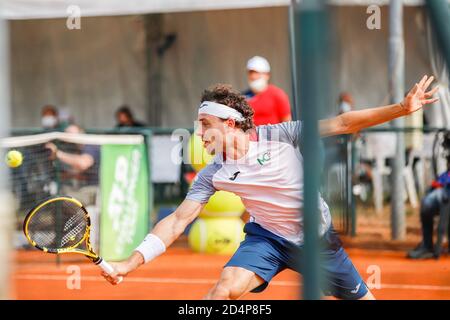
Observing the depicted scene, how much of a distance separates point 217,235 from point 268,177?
524 cm

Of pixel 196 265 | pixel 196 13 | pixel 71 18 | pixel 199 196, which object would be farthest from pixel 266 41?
pixel 199 196

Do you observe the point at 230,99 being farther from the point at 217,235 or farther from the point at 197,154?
the point at 217,235

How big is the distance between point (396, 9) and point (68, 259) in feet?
Answer: 15.9

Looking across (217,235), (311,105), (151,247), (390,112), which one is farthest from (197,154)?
(311,105)

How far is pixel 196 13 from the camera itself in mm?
13844

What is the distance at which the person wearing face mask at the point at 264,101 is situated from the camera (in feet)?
30.1

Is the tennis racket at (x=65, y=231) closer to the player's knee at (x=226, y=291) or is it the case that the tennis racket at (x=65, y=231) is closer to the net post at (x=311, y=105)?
→ the player's knee at (x=226, y=291)

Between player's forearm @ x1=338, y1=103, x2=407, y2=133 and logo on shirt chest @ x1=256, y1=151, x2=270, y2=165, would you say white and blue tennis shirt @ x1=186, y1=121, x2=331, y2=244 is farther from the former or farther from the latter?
player's forearm @ x1=338, y1=103, x2=407, y2=133

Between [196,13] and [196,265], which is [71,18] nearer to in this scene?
[196,13]

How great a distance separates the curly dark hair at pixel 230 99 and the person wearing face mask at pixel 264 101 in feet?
13.8

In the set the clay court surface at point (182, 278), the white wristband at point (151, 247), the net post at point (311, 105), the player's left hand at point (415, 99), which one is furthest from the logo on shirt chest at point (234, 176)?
the clay court surface at point (182, 278)

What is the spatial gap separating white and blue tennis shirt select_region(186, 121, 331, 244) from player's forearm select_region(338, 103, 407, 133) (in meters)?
0.34

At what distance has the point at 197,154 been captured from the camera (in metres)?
9.44

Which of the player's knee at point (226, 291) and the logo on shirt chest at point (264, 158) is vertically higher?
the logo on shirt chest at point (264, 158)
